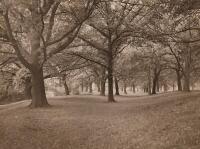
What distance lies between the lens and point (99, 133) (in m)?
17.0

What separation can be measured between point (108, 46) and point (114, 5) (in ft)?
13.7

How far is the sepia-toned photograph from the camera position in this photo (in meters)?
15.2

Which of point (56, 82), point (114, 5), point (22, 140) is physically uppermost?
point (114, 5)

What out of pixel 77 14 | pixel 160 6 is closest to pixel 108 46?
pixel 77 14

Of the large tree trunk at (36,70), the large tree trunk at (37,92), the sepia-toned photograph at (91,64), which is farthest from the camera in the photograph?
the large tree trunk at (37,92)

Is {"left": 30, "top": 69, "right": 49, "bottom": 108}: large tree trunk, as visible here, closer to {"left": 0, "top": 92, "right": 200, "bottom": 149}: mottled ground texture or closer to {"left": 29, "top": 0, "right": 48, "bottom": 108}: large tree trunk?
{"left": 29, "top": 0, "right": 48, "bottom": 108}: large tree trunk

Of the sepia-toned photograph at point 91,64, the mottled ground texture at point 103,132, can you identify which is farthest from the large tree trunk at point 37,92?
the mottled ground texture at point 103,132

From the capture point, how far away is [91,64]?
41500mm

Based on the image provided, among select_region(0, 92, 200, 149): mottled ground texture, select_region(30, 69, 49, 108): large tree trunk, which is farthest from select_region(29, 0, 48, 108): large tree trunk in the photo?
select_region(0, 92, 200, 149): mottled ground texture

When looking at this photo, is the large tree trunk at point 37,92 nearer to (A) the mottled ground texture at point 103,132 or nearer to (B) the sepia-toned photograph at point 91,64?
(B) the sepia-toned photograph at point 91,64

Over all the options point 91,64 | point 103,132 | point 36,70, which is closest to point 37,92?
point 36,70

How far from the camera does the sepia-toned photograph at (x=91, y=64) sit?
15.2m

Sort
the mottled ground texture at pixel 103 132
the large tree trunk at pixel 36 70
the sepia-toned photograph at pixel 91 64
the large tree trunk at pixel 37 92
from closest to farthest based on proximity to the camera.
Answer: the mottled ground texture at pixel 103 132 < the sepia-toned photograph at pixel 91 64 < the large tree trunk at pixel 36 70 < the large tree trunk at pixel 37 92

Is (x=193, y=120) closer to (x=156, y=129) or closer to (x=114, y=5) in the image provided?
(x=156, y=129)
